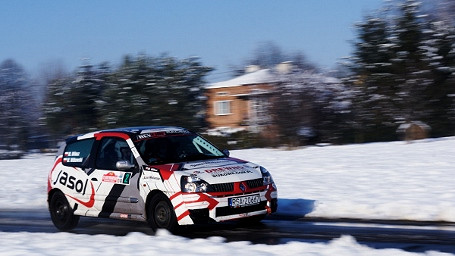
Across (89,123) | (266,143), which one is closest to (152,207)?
(266,143)

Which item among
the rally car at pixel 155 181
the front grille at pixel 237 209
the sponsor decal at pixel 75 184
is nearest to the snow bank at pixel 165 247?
the rally car at pixel 155 181

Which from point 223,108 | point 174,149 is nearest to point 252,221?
point 174,149

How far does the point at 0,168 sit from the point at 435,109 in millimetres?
18932

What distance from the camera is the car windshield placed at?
11484mm

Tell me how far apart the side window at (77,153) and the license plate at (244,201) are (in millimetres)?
3060

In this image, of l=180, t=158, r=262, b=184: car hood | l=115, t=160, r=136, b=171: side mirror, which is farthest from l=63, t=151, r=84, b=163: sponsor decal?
l=180, t=158, r=262, b=184: car hood

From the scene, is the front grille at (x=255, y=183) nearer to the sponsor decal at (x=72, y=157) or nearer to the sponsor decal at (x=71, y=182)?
the sponsor decal at (x=71, y=182)

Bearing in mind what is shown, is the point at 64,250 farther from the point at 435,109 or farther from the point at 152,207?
the point at 435,109

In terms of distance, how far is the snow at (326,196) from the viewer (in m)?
8.92

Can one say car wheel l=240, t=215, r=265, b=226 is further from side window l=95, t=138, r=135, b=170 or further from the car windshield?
side window l=95, t=138, r=135, b=170

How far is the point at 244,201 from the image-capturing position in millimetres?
10719

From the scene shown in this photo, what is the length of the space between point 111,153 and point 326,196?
179 inches

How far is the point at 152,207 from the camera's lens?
36.0 ft

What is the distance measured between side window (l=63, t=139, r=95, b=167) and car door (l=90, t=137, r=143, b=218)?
1.03 feet
